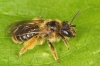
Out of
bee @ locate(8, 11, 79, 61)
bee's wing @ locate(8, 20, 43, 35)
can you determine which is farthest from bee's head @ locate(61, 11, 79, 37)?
bee's wing @ locate(8, 20, 43, 35)

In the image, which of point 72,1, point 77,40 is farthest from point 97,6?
point 77,40

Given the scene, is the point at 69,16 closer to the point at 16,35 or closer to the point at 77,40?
the point at 77,40

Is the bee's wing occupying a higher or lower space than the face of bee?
lower

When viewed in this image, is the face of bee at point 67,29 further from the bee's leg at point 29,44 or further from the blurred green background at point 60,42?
the bee's leg at point 29,44

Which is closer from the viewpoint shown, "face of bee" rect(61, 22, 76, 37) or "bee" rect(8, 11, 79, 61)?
"bee" rect(8, 11, 79, 61)

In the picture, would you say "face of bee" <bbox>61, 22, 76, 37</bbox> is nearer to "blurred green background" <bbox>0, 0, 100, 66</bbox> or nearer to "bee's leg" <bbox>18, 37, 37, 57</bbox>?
"blurred green background" <bbox>0, 0, 100, 66</bbox>

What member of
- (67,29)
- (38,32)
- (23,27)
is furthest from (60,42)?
(23,27)
